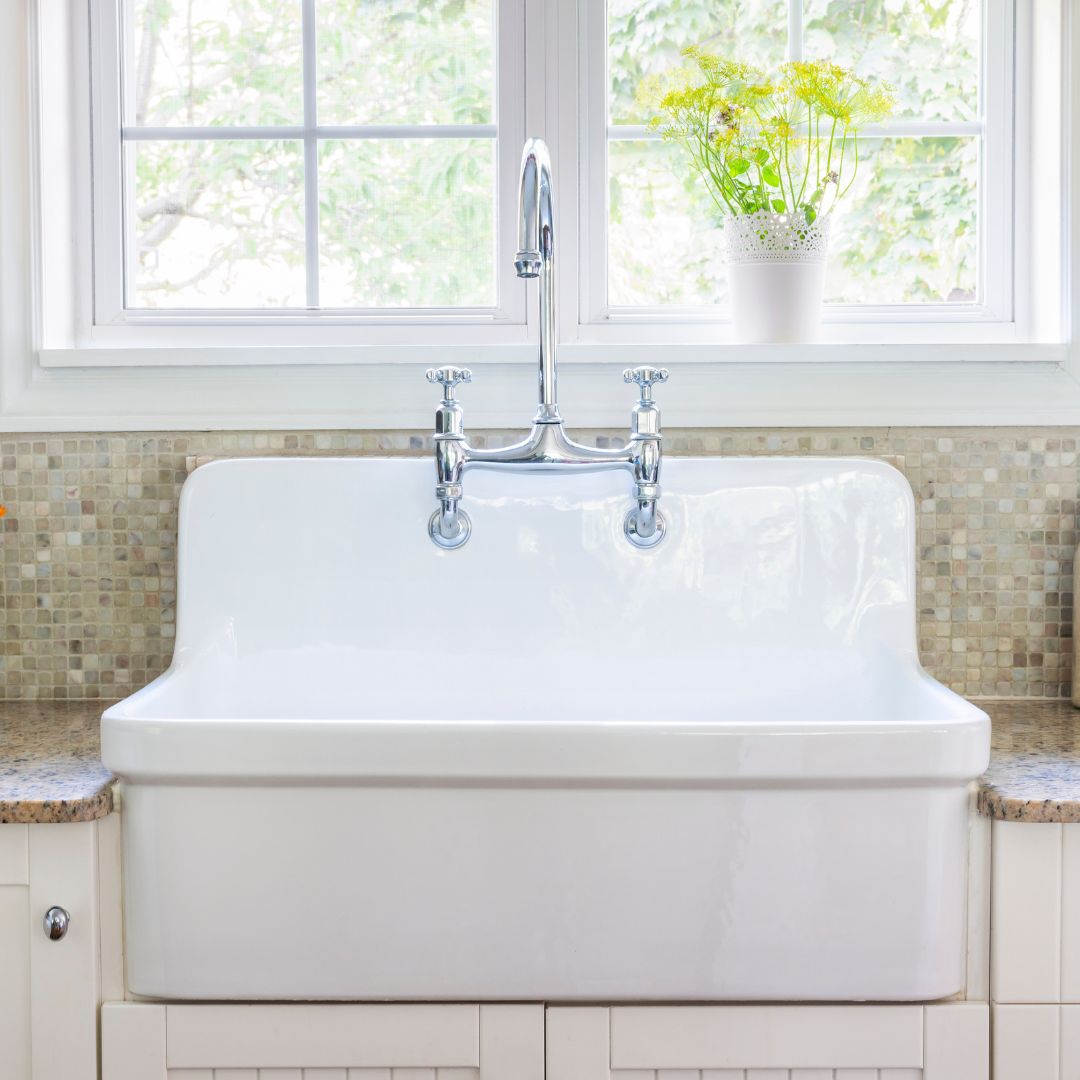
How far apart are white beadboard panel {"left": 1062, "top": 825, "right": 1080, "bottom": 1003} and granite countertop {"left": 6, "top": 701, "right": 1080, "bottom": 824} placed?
0.09 ft

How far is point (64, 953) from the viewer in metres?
0.96

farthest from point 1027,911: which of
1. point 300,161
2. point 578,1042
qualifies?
point 300,161

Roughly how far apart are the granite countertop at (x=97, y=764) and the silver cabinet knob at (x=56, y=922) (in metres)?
0.08

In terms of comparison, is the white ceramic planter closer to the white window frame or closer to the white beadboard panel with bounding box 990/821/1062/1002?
the white window frame

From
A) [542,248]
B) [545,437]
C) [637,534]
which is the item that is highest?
[542,248]

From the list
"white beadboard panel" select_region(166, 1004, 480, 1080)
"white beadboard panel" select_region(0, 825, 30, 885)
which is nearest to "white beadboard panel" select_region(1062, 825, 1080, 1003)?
"white beadboard panel" select_region(166, 1004, 480, 1080)

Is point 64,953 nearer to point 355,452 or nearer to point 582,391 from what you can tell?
point 355,452

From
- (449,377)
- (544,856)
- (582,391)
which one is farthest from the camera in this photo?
(582,391)

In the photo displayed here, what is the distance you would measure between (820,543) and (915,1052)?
0.55m

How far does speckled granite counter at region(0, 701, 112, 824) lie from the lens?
0.95m

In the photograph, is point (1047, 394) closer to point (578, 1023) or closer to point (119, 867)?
point (578, 1023)

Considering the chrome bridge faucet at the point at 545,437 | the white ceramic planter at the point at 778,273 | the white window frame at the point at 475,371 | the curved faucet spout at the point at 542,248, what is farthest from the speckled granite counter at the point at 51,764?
the white ceramic planter at the point at 778,273

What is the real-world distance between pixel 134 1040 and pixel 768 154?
124cm

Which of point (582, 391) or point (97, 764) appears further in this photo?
point (582, 391)
